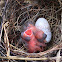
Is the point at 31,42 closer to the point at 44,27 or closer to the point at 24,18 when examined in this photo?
the point at 44,27

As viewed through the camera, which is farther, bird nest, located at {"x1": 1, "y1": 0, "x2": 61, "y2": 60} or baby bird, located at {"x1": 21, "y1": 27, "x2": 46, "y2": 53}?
bird nest, located at {"x1": 1, "y1": 0, "x2": 61, "y2": 60}

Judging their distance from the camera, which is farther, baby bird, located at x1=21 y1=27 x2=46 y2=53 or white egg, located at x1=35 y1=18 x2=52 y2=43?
white egg, located at x1=35 y1=18 x2=52 y2=43

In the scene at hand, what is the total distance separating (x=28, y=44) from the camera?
3.63ft

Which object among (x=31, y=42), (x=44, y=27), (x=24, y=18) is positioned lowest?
(x=31, y=42)

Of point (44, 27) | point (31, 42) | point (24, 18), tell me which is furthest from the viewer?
point (24, 18)

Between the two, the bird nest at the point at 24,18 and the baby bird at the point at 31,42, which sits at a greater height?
the bird nest at the point at 24,18

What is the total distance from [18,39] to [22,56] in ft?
1.20

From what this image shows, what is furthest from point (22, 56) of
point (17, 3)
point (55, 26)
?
point (17, 3)

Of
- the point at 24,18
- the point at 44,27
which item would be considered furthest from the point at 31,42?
the point at 24,18

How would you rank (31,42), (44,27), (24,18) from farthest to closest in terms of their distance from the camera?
(24,18)
(44,27)
(31,42)

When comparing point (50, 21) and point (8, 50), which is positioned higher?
point (50, 21)

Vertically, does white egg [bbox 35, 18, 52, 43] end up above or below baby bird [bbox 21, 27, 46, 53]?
above

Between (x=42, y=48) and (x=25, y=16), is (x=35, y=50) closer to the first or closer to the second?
(x=42, y=48)

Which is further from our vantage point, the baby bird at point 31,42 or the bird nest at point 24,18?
the bird nest at point 24,18
